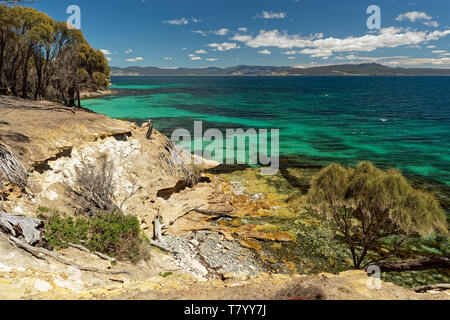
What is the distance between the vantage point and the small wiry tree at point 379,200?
8211 millimetres

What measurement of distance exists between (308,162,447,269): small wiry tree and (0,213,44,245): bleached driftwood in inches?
356

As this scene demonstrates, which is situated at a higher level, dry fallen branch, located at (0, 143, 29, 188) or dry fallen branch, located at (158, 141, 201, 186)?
dry fallen branch, located at (0, 143, 29, 188)

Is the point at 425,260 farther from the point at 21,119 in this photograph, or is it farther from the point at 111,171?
the point at 21,119

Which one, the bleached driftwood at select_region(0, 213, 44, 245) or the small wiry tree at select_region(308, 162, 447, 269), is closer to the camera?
the bleached driftwood at select_region(0, 213, 44, 245)

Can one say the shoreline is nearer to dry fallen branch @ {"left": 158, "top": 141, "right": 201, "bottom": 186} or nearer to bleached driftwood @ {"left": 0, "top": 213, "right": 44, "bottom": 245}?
dry fallen branch @ {"left": 158, "top": 141, "right": 201, "bottom": 186}

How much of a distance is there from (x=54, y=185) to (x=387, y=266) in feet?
43.3

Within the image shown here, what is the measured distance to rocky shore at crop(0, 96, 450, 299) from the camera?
511 cm

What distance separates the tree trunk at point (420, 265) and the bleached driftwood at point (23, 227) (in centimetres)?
1080

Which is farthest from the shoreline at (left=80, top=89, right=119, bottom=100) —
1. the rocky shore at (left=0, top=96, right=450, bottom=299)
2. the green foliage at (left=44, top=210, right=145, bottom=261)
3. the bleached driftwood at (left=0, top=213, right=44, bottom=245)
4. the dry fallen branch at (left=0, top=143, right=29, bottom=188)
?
the bleached driftwood at (left=0, top=213, right=44, bottom=245)

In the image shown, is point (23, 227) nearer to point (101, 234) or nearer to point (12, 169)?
point (101, 234)

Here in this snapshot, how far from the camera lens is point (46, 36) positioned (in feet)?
74.2

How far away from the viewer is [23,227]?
6.89 metres

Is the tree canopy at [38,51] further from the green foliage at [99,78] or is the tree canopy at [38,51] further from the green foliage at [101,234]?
the green foliage at [99,78]
